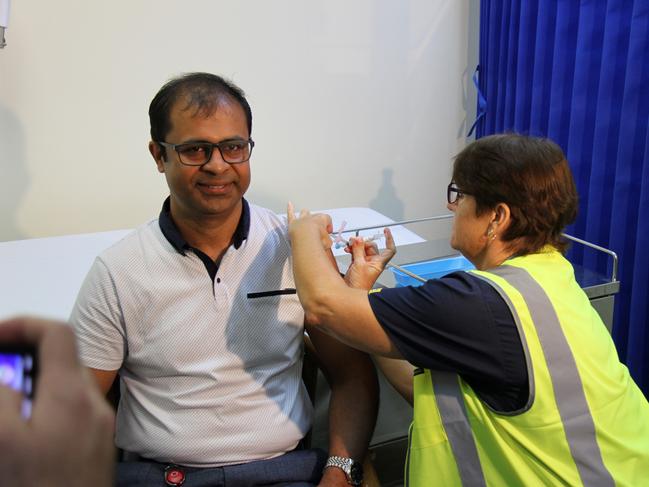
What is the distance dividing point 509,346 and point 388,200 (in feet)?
7.19

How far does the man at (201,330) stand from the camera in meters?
1.28

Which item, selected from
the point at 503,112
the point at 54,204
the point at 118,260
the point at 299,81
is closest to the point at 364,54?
the point at 299,81

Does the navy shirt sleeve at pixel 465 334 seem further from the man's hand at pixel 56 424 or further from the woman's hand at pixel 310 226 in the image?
the man's hand at pixel 56 424

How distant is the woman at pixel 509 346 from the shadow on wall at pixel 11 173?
5.33 ft

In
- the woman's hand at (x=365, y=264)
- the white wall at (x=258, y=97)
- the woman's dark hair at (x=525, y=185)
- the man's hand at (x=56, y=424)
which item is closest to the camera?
the man's hand at (x=56, y=424)

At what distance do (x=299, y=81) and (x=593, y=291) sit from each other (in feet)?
5.48

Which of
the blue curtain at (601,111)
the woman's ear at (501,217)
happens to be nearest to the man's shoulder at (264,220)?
the woman's ear at (501,217)

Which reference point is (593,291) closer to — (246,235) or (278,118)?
(246,235)

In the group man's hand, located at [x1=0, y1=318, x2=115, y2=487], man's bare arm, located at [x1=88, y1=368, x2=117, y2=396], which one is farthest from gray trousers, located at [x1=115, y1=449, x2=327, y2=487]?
man's hand, located at [x1=0, y1=318, x2=115, y2=487]

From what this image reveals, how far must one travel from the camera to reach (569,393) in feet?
3.45

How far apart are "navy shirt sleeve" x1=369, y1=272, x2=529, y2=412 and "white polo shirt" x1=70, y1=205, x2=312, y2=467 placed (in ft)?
1.24

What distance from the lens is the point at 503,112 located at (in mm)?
2918

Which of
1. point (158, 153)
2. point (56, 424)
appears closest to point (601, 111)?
point (158, 153)

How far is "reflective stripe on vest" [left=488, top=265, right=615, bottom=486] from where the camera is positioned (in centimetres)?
105
